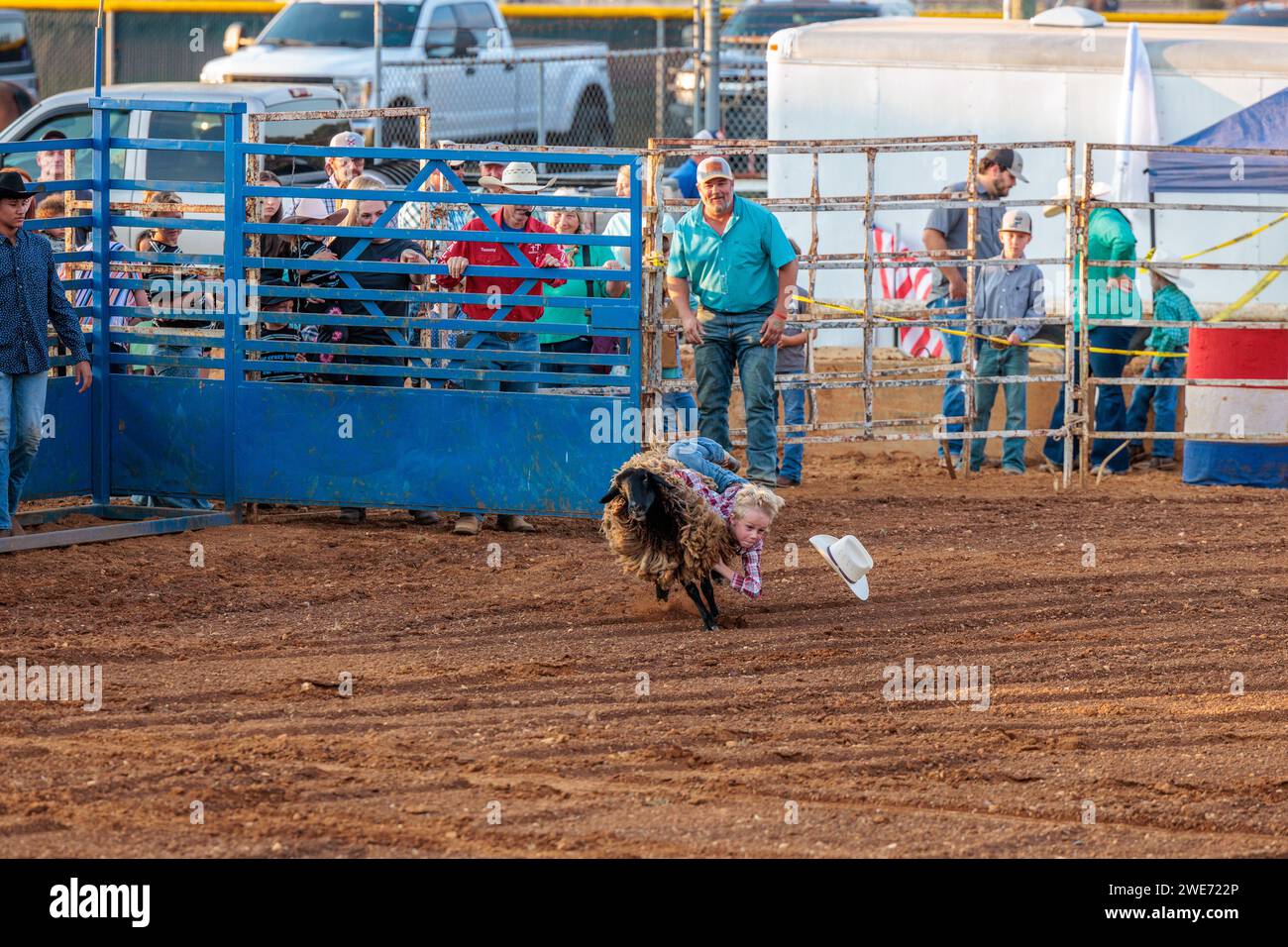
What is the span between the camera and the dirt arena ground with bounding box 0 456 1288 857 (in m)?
5.89

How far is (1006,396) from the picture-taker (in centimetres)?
1386

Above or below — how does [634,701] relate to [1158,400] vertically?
below

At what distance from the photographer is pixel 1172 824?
19.6 feet

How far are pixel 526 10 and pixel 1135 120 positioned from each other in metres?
12.7

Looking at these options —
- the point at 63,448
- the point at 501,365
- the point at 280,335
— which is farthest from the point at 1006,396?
the point at 63,448

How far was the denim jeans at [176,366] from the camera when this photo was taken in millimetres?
11758

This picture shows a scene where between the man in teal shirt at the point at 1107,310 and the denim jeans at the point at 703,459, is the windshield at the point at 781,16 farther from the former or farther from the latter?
the denim jeans at the point at 703,459

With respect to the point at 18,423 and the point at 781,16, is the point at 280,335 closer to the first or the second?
the point at 18,423

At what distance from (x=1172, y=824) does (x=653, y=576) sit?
3.11 m

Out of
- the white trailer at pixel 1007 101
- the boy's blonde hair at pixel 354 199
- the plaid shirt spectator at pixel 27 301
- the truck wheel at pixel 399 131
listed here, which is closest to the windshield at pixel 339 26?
the truck wheel at pixel 399 131

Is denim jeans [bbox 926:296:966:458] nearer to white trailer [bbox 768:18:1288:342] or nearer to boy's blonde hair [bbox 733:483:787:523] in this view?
white trailer [bbox 768:18:1288:342]

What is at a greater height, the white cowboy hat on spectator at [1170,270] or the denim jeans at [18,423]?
the white cowboy hat on spectator at [1170,270]

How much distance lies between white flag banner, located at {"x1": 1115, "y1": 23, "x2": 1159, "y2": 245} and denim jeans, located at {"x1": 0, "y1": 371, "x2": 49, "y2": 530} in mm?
8945
